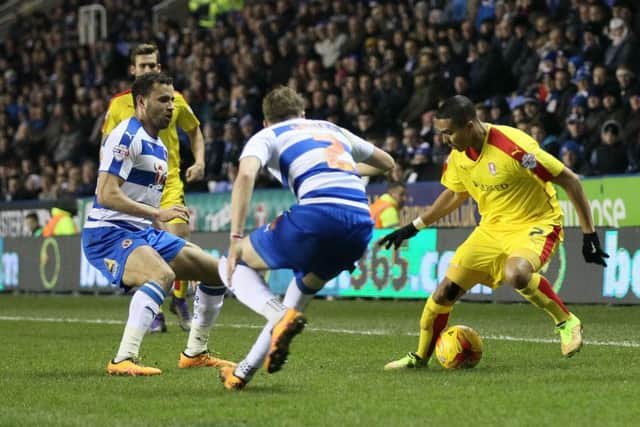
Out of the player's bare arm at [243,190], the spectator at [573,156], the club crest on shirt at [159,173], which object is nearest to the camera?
the player's bare arm at [243,190]

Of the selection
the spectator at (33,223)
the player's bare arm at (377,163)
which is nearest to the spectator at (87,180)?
the spectator at (33,223)

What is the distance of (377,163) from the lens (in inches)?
314

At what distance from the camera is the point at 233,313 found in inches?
650

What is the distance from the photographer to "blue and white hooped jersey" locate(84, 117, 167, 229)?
8.95 m

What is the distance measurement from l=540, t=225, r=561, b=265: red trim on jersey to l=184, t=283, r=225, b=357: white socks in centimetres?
221

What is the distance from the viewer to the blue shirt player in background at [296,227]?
7250 mm

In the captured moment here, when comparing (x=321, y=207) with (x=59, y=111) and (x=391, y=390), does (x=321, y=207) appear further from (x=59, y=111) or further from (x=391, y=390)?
(x=59, y=111)

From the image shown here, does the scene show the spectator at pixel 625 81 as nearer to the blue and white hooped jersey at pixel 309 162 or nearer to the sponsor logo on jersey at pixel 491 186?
the sponsor logo on jersey at pixel 491 186

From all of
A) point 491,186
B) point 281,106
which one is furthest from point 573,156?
point 281,106

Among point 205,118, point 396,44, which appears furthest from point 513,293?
point 205,118

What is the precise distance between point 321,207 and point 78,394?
185 centimetres

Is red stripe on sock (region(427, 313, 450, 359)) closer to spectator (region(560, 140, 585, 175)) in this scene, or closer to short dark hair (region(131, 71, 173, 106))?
short dark hair (region(131, 71, 173, 106))

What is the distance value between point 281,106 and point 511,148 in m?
2.13

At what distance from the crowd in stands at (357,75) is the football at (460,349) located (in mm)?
8242
